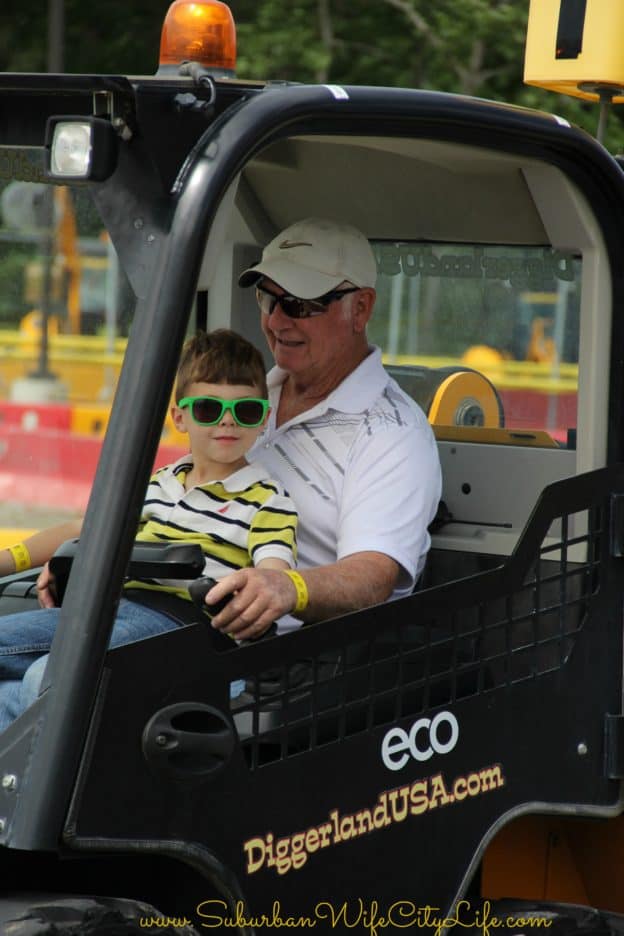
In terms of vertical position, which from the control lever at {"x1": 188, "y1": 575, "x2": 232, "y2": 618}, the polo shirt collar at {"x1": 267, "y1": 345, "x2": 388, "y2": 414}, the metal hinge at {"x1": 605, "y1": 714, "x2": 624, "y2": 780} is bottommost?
the metal hinge at {"x1": 605, "y1": 714, "x2": 624, "y2": 780}

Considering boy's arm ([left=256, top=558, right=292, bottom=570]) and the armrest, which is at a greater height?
boy's arm ([left=256, top=558, right=292, bottom=570])

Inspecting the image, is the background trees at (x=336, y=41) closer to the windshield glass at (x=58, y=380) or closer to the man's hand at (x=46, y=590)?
the windshield glass at (x=58, y=380)

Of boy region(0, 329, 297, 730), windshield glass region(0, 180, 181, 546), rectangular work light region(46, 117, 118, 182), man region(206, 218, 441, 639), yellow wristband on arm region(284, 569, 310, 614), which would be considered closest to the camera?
rectangular work light region(46, 117, 118, 182)

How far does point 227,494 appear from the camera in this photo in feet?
9.73

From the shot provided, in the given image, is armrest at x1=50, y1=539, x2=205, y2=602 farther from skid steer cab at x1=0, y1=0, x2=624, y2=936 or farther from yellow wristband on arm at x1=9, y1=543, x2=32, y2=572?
yellow wristband on arm at x1=9, y1=543, x2=32, y2=572

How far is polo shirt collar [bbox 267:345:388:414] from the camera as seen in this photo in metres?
3.23

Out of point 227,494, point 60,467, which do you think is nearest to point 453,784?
point 227,494

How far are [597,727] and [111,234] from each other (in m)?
1.29

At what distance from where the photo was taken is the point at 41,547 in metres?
3.31

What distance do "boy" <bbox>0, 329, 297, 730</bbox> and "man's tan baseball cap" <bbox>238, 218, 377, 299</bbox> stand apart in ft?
0.68

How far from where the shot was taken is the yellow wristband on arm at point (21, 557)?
3305mm

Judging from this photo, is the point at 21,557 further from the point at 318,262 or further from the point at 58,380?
the point at 58,380

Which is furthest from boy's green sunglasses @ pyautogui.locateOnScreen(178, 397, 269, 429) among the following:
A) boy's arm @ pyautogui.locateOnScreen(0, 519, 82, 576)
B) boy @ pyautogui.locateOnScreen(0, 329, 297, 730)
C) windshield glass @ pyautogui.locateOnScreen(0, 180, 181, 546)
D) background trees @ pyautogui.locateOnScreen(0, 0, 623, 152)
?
background trees @ pyautogui.locateOnScreen(0, 0, 623, 152)

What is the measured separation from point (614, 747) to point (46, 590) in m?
1.08
